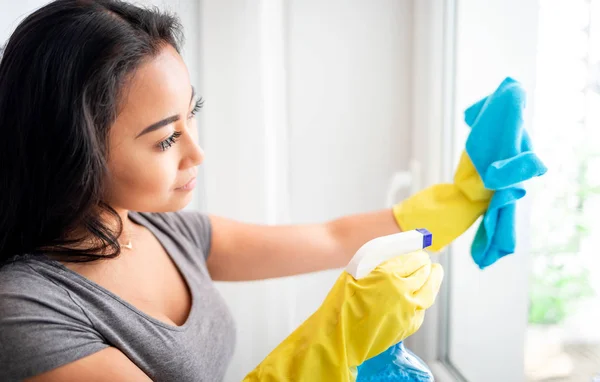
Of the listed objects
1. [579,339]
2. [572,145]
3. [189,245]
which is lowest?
[579,339]

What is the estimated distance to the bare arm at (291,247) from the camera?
965 millimetres

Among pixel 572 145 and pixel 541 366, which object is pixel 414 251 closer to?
pixel 572 145

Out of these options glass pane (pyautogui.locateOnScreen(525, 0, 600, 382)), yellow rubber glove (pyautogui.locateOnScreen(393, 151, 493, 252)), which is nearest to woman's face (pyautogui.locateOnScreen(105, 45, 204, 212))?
yellow rubber glove (pyautogui.locateOnScreen(393, 151, 493, 252))

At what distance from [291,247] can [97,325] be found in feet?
1.19

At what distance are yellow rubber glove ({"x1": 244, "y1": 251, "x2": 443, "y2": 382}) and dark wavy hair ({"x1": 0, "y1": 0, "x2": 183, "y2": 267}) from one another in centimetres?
31

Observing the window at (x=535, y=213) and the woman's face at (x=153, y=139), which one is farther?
the window at (x=535, y=213)

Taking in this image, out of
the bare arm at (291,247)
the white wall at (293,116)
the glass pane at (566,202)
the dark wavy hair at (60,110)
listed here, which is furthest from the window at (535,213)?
the dark wavy hair at (60,110)

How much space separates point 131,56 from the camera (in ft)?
2.26

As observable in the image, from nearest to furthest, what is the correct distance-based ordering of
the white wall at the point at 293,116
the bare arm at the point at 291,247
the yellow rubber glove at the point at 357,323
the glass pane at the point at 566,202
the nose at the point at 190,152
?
1. the yellow rubber glove at the point at 357,323
2. the nose at the point at 190,152
3. the glass pane at the point at 566,202
4. the bare arm at the point at 291,247
5. the white wall at the point at 293,116

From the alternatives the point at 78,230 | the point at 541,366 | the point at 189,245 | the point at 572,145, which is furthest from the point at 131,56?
the point at 541,366

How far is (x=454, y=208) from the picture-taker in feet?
2.89

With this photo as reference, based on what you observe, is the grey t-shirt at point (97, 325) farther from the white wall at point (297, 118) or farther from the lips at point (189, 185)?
the white wall at point (297, 118)

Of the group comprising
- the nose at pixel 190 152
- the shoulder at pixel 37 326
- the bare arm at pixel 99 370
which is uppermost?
the nose at pixel 190 152

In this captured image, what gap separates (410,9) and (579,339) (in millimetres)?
758
